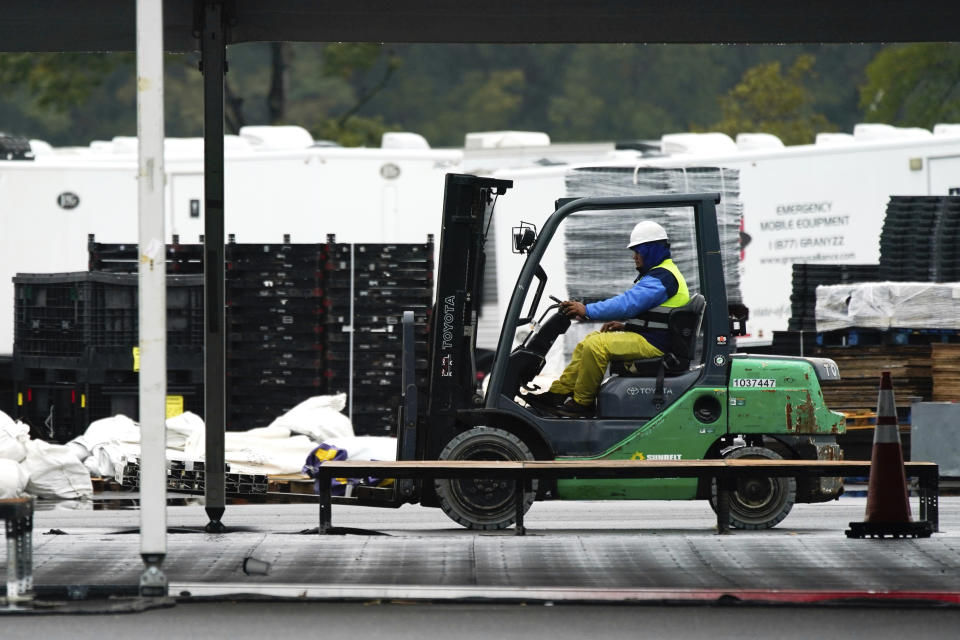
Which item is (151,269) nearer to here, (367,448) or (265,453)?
(367,448)

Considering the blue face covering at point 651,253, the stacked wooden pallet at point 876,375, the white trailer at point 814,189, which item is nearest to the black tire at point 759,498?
the blue face covering at point 651,253

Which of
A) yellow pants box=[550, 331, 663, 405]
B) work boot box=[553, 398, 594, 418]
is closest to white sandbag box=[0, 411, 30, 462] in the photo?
work boot box=[553, 398, 594, 418]

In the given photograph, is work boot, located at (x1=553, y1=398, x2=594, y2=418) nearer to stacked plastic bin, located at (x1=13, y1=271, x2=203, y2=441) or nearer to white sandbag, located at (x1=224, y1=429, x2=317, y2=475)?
white sandbag, located at (x1=224, y1=429, x2=317, y2=475)

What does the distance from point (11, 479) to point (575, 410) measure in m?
5.48

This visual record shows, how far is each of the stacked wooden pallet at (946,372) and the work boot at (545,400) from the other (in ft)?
19.5

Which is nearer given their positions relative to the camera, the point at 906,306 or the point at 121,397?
the point at 906,306

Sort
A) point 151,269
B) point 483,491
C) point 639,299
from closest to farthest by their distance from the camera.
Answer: point 151,269, point 639,299, point 483,491

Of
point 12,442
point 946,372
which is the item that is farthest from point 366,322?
point 946,372

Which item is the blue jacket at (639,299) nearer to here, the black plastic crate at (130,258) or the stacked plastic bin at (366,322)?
the stacked plastic bin at (366,322)

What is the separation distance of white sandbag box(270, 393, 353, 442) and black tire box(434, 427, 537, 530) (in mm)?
5569

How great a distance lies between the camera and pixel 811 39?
12688mm

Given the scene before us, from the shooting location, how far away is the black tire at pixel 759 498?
39.9ft

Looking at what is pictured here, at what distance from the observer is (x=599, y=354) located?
1209 centimetres

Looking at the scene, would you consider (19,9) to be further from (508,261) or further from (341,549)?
(508,261)
